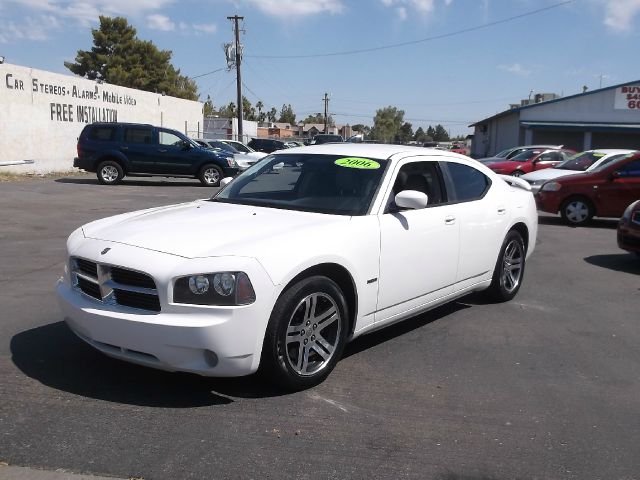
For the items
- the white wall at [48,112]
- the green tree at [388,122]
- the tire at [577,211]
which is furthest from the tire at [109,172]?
the green tree at [388,122]

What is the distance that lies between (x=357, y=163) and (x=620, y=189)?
29.3ft

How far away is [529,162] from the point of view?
2256 centimetres

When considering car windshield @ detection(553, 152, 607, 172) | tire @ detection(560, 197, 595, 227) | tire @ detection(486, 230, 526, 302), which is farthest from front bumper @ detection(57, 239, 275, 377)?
car windshield @ detection(553, 152, 607, 172)

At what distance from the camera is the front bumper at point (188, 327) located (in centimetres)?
370

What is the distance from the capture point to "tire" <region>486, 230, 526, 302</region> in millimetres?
6371

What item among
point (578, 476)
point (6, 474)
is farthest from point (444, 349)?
point (6, 474)

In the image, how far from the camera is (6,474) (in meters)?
3.12

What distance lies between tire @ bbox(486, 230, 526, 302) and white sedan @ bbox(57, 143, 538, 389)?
13.4 inches

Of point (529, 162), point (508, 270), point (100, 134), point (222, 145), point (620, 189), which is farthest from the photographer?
point (222, 145)

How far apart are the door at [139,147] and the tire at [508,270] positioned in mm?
15321

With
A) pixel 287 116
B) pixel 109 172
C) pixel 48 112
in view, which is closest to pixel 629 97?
pixel 109 172

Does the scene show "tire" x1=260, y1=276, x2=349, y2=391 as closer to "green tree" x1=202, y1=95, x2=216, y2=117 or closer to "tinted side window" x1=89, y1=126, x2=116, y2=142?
"tinted side window" x1=89, y1=126, x2=116, y2=142

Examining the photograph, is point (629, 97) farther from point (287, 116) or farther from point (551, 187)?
point (287, 116)

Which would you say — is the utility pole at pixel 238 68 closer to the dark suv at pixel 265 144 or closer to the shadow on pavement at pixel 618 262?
the dark suv at pixel 265 144
